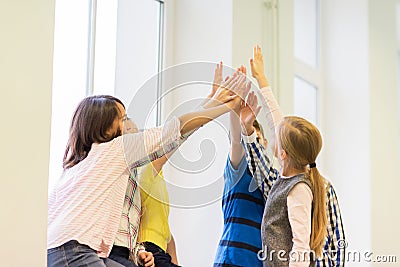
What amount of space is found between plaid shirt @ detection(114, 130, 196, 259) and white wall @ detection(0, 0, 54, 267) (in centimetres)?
32

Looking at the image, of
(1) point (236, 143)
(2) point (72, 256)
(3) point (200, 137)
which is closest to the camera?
(2) point (72, 256)

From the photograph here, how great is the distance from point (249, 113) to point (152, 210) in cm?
43

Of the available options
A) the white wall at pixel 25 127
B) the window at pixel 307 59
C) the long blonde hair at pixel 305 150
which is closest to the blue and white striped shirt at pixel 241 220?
the long blonde hair at pixel 305 150

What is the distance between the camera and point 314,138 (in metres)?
2.03

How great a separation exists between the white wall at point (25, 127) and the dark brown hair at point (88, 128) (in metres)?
0.25

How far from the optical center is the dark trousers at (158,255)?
1925 millimetres

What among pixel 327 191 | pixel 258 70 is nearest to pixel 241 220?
pixel 327 191

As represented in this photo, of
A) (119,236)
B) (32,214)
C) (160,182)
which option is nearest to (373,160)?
(160,182)

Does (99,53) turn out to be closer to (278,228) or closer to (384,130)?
(278,228)

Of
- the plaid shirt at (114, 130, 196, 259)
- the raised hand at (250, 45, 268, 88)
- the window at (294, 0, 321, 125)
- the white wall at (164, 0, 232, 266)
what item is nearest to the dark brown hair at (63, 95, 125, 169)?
the plaid shirt at (114, 130, 196, 259)

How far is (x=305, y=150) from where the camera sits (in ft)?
6.64

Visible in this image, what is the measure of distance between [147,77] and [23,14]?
1.01 m

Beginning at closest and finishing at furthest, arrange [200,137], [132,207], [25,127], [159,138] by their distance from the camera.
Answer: [25,127]
[159,138]
[132,207]
[200,137]

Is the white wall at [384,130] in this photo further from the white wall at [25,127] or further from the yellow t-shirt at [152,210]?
the white wall at [25,127]
